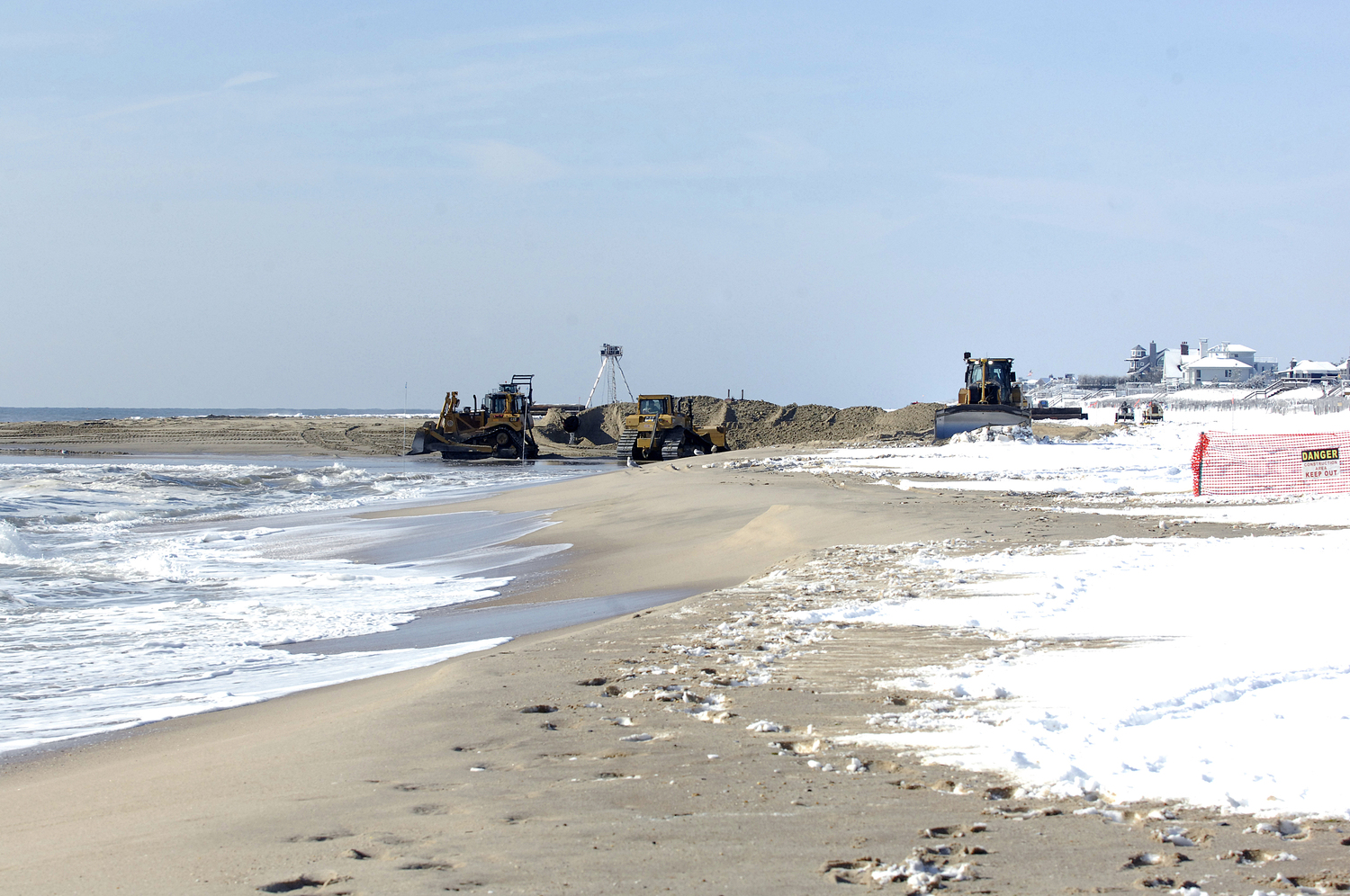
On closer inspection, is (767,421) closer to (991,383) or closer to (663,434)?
(991,383)

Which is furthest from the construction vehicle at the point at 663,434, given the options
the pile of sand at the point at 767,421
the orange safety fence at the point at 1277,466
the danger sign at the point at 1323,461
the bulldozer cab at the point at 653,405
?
the danger sign at the point at 1323,461

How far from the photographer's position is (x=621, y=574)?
35.7ft

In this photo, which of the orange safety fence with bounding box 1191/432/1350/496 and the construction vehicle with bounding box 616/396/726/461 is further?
the construction vehicle with bounding box 616/396/726/461

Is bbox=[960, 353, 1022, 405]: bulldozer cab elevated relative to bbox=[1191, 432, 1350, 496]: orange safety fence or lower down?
elevated

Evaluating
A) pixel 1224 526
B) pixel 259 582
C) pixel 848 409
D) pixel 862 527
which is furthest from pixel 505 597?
pixel 848 409

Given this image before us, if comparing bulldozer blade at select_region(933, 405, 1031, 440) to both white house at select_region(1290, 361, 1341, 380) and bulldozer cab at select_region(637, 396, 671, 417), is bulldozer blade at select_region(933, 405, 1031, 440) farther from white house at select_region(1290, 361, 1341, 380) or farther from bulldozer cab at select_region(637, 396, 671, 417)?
white house at select_region(1290, 361, 1341, 380)

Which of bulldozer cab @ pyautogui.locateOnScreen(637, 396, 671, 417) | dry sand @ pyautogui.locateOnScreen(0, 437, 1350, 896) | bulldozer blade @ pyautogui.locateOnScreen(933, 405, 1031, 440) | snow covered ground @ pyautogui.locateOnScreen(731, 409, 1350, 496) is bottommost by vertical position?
dry sand @ pyautogui.locateOnScreen(0, 437, 1350, 896)

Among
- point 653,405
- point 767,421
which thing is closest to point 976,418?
point 653,405

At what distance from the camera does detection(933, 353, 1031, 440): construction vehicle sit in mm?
32688

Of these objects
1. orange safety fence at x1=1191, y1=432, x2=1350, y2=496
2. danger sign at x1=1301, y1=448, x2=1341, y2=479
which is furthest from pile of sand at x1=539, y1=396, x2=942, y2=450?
danger sign at x1=1301, y1=448, x2=1341, y2=479

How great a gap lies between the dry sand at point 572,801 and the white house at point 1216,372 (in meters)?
103

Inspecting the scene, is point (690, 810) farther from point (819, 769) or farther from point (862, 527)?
point (862, 527)

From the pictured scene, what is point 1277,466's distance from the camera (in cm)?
1521

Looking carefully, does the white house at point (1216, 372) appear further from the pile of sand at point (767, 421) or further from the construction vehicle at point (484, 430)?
the construction vehicle at point (484, 430)
